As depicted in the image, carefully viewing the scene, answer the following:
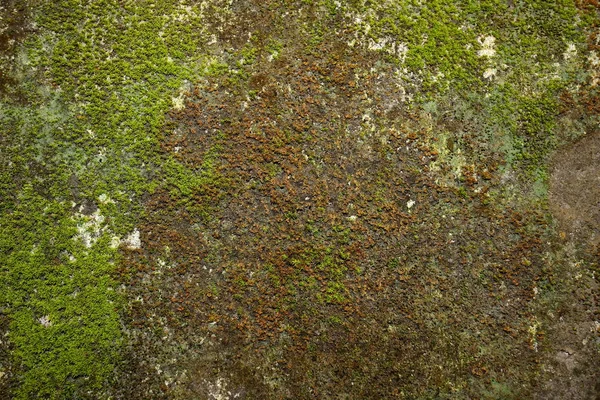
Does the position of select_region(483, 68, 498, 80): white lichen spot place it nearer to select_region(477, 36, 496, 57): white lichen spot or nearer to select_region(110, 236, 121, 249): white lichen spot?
select_region(477, 36, 496, 57): white lichen spot

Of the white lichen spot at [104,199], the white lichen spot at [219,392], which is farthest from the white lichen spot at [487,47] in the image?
the white lichen spot at [219,392]

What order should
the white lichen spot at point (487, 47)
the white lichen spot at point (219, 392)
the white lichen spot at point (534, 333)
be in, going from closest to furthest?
1. the white lichen spot at point (219, 392)
2. the white lichen spot at point (534, 333)
3. the white lichen spot at point (487, 47)

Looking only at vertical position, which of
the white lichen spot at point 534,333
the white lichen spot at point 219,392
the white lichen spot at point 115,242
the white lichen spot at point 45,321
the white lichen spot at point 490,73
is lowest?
the white lichen spot at point 219,392

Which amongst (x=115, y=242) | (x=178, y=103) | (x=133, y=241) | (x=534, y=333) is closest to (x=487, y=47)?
(x=534, y=333)

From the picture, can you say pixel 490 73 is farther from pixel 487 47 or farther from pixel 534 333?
pixel 534 333

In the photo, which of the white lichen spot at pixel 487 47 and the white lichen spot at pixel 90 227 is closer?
the white lichen spot at pixel 90 227

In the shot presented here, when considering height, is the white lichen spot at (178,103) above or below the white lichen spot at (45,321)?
above

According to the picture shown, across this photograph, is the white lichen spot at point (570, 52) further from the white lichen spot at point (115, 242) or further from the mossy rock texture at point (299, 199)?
the white lichen spot at point (115, 242)
